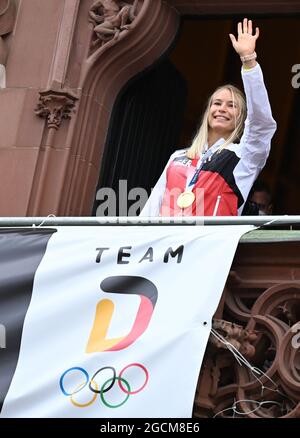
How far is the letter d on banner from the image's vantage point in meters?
10.8

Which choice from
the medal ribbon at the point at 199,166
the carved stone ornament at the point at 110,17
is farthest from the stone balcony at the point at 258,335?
the carved stone ornament at the point at 110,17

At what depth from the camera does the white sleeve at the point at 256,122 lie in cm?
1171

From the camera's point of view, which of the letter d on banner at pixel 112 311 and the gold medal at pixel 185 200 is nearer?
the letter d on banner at pixel 112 311

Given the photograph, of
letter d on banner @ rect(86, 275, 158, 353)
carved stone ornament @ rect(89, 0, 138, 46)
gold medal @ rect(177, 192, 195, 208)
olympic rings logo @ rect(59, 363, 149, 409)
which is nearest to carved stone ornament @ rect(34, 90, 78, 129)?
carved stone ornament @ rect(89, 0, 138, 46)

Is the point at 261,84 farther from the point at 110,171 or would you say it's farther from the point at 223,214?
the point at 110,171

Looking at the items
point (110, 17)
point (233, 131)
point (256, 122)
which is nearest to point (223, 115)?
point (233, 131)

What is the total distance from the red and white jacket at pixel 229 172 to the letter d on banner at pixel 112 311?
3.50ft

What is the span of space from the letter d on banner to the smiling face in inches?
73.6

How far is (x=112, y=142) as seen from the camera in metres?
13.9

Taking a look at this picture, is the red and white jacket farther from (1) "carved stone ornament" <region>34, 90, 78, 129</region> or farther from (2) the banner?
(1) "carved stone ornament" <region>34, 90, 78, 129</region>

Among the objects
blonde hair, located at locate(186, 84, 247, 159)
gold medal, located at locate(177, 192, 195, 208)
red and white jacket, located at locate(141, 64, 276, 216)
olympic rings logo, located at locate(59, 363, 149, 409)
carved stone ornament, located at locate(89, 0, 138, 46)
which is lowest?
olympic rings logo, located at locate(59, 363, 149, 409)

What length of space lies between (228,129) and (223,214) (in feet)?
2.65

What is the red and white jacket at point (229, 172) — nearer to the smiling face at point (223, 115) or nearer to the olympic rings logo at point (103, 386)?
the smiling face at point (223, 115)
